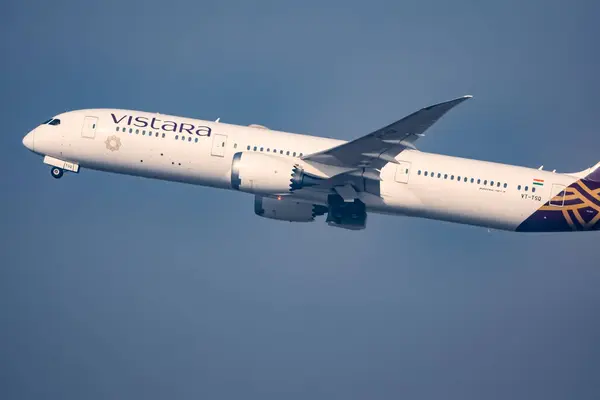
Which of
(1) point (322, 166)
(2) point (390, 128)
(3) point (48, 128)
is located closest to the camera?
(2) point (390, 128)

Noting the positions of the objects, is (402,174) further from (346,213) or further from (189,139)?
(189,139)

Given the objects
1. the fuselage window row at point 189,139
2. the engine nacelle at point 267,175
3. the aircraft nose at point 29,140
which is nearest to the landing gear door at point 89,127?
the fuselage window row at point 189,139

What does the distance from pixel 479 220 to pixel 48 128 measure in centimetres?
2159

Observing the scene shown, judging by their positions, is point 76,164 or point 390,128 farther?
point 76,164

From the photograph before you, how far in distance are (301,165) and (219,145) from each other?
4.23 meters

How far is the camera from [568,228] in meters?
53.3

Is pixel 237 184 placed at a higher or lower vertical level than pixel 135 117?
lower

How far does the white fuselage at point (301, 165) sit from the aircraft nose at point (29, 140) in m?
2.57

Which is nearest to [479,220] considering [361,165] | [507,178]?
[507,178]

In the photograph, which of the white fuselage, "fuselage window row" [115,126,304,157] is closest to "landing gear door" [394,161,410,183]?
the white fuselage

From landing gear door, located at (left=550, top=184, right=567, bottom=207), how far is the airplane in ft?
0.16

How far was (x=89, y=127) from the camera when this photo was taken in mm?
54312

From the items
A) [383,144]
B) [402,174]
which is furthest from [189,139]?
[402,174]

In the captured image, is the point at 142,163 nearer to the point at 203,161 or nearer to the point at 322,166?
the point at 203,161
